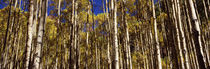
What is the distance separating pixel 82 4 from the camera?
9336 millimetres

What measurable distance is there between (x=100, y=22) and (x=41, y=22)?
35.5 ft

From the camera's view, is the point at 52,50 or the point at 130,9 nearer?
the point at 130,9

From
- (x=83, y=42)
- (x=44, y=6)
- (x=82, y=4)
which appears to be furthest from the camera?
(x=83, y=42)

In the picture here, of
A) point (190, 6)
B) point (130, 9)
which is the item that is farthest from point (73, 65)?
point (130, 9)

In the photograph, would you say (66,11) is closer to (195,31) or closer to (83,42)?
(83,42)

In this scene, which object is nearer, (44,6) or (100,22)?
→ (44,6)

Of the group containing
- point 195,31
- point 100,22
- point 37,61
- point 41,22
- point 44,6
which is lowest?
point 37,61

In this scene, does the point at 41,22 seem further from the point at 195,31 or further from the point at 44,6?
the point at 195,31

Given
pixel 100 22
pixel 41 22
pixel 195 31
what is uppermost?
pixel 100 22

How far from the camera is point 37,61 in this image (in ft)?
6.71

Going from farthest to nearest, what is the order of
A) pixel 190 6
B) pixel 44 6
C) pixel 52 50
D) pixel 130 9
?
pixel 52 50
pixel 130 9
pixel 44 6
pixel 190 6

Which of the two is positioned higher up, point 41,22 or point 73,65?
point 41,22

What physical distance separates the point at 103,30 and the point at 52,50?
15.0 ft

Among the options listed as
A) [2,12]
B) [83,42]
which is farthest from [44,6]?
[83,42]
